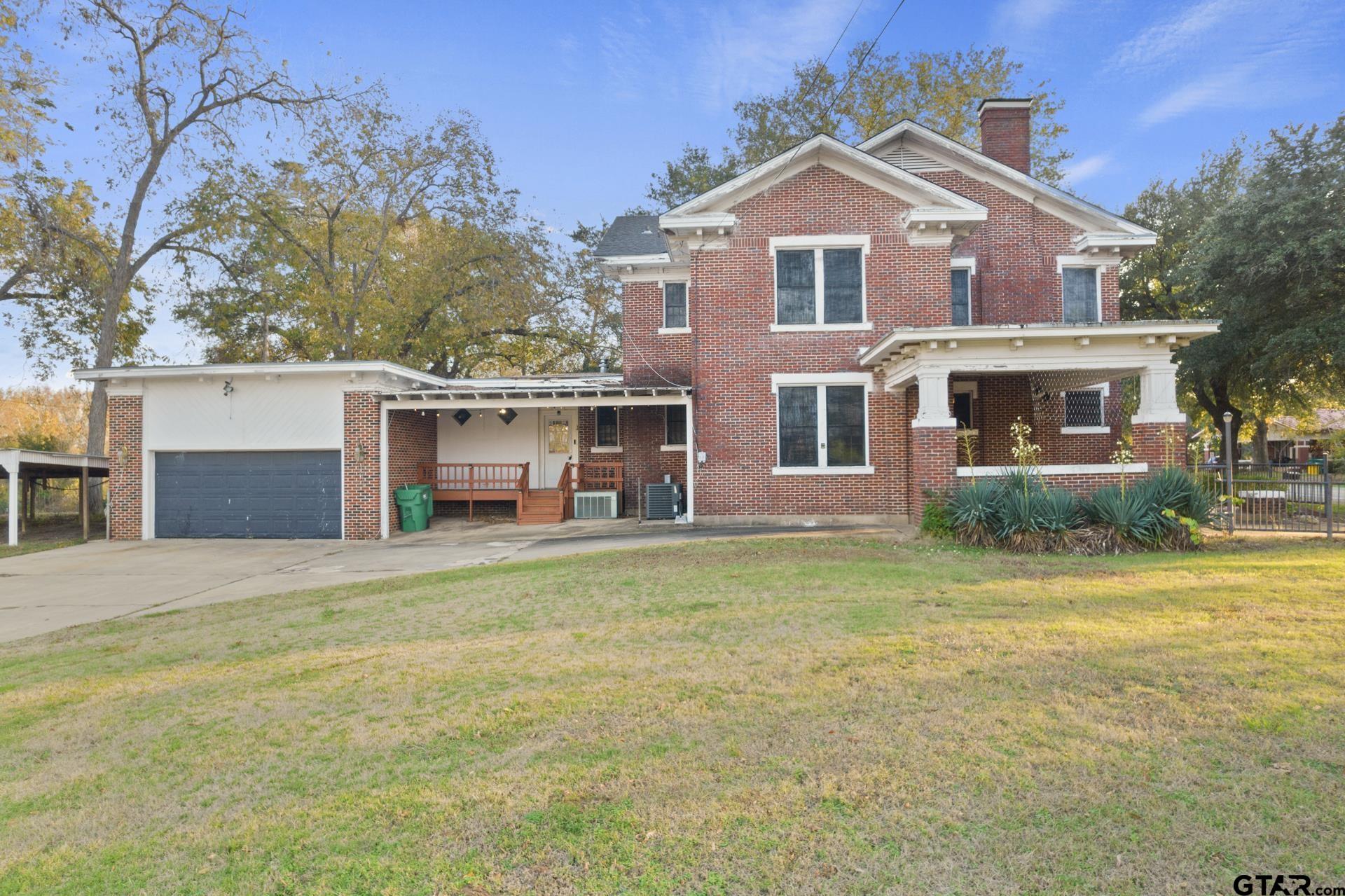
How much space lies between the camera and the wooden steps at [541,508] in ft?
58.6

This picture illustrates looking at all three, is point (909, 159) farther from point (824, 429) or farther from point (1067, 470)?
point (1067, 470)

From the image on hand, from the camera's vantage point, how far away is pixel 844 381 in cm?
1546

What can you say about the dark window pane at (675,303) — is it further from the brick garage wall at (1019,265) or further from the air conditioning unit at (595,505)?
the brick garage wall at (1019,265)

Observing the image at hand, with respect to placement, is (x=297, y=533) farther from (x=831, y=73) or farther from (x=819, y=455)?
(x=831, y=73)

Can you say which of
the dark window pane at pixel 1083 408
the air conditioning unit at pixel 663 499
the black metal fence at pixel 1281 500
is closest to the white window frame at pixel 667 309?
the air conditioning unit at pixel 663 499

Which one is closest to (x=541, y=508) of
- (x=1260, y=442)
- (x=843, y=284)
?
(x=843, y=284)

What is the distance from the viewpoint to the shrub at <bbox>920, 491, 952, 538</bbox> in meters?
11.8

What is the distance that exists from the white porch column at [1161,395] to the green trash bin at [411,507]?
15.5 metres

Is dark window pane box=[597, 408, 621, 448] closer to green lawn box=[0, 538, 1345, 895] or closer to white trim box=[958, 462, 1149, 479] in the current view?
white trim box=[958, 462, 1149, 479]

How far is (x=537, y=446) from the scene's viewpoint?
20188 millimetres

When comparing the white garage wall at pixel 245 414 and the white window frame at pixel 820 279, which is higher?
the white window frame at pixel 820 279

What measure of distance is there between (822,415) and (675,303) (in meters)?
5.02

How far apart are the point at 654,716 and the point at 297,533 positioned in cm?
1528

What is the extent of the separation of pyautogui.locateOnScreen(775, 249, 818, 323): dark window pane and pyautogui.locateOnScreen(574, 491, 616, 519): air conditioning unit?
6.17m
